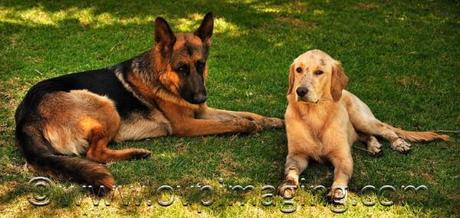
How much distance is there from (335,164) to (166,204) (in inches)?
60.0

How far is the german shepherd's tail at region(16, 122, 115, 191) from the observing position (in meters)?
4.84

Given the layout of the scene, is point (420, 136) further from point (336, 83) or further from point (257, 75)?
point (257, 75)

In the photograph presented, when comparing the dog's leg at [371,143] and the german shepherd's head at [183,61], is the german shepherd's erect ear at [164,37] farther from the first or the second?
the dog's leg at [371,143]

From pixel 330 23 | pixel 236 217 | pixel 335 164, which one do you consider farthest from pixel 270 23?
pixel 236 217

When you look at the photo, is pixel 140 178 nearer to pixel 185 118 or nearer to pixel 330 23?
pixel 185 118

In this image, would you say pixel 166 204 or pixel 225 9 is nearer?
pixel 166 204

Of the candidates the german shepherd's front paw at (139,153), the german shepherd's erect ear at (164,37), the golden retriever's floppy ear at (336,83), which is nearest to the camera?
the golden retriever's floppy ear at (336,83)

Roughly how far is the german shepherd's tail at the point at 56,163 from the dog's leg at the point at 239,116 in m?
1.90

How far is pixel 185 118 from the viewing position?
6.34 meters

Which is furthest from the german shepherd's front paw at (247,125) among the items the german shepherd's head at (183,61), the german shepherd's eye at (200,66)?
the german shepherd's eye at (200,66)

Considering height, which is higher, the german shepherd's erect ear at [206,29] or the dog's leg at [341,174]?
the german shepherd's erect ear at [206,29]

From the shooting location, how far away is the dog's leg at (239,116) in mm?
6574

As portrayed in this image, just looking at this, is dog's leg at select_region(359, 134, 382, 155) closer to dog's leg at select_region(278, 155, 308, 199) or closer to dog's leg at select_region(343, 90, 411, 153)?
dog's leg at select_region(343, 90, 411, 153)

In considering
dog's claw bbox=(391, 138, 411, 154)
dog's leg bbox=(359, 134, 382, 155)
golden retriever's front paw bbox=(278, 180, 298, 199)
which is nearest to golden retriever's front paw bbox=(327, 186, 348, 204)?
golden retriever's front paw bbox=(278, 180, 298, 199)
